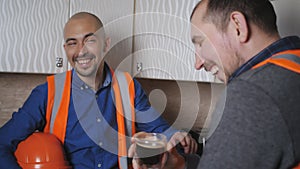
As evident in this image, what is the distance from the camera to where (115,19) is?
155 centimetres

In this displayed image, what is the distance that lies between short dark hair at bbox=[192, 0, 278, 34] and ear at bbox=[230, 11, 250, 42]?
0.01 meters

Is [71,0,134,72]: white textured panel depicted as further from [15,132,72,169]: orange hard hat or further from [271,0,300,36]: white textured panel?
[271,0,300,36]: white textured panel

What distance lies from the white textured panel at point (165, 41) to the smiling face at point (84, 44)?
0.77 ft

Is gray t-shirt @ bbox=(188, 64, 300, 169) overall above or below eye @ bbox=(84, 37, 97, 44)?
below

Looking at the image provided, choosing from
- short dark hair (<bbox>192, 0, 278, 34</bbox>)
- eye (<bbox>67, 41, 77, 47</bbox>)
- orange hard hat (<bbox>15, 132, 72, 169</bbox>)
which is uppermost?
short dark hair (<bbox>192, 0, 278, 34</bbox>)

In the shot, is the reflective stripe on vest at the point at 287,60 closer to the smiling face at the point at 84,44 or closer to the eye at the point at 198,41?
the eye at the point at 198,41

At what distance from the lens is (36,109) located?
51.1 inches

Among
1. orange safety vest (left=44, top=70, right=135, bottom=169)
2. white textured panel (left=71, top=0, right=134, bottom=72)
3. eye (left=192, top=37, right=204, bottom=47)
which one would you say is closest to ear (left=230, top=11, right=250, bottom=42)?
eye (left=192, top=37, right=204, bottom=47)

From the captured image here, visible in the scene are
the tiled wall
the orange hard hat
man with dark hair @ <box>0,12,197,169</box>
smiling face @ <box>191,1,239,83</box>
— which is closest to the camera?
smiling face @ <box>191,1,239,83</box>

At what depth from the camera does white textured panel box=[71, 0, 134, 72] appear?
154 cm

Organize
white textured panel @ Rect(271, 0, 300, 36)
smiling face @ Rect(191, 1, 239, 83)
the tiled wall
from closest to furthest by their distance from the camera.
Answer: smiling face @ Rect(191, 1, 239, 83)
white textured panel @ Rect(271, 0, 300, 36)
the tiled wall

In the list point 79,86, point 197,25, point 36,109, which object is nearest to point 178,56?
point 79,86

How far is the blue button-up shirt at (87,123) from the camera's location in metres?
1.28

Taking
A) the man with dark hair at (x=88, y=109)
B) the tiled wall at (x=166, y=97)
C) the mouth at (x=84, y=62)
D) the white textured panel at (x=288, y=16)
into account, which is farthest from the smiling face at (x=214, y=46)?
the tiled wall at (x=166, y=97)
